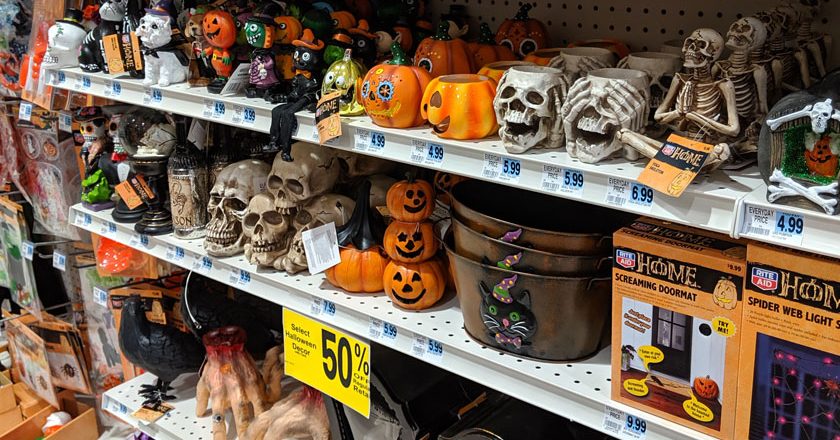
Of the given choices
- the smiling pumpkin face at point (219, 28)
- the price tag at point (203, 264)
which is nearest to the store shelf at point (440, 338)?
the price tag at point (203, 264)

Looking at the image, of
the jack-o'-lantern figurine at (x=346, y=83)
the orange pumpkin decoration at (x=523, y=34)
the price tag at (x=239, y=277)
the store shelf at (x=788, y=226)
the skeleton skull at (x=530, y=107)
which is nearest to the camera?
the store shelf at (x=788, y=226)

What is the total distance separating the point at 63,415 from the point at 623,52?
2712 millimetres

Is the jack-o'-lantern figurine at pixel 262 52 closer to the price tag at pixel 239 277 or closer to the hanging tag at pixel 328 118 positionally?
the hanging tag at pixel 328 118

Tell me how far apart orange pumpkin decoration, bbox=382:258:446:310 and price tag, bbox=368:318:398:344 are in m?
0.07

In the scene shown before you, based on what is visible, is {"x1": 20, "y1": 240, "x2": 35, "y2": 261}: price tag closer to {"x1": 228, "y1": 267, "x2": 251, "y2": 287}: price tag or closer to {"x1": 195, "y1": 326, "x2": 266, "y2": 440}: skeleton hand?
{"x1": 195, "y1": 326, "x2": 266, "y2": 440}: skeleton hand

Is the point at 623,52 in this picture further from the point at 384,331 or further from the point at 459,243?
the point at 384,331

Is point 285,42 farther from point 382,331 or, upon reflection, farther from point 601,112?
point 601,112

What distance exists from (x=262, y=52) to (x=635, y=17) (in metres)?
0.87

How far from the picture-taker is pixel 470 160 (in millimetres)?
1345

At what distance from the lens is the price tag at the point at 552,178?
4.03 ft

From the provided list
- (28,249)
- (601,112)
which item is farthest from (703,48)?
(28,249)

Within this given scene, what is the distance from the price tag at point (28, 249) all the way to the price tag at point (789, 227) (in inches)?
112

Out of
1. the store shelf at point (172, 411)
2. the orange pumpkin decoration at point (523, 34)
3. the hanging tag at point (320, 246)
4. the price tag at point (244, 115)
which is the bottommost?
the store shelf at point (172, 411)

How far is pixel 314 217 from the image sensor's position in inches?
72.2
